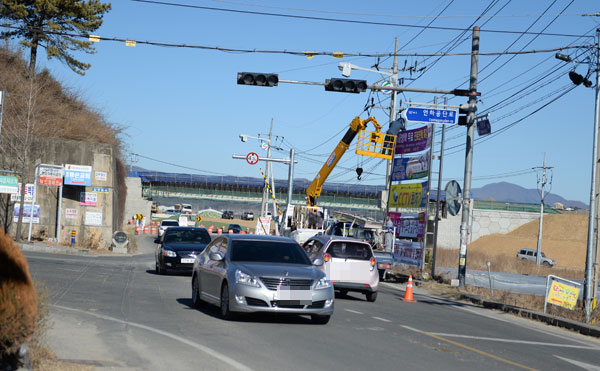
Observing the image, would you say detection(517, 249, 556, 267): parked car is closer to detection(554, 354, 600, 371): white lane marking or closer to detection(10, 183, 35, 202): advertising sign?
detection(10, 183, 35, 202): advertising sign

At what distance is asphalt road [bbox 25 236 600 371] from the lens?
30.8 ft

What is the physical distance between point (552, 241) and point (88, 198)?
64.7 metres

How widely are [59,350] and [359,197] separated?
7848 cm

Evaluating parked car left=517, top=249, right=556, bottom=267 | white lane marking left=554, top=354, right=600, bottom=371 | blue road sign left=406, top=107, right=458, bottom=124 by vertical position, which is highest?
blue road sign left=406, top=107, right=458, bottom=124

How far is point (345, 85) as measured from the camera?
2233 cm

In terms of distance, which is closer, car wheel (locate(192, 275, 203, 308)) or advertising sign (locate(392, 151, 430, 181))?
car wheel (locate(192, 275, 203, 308))

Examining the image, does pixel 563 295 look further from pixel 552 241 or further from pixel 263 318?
pixel 552 241

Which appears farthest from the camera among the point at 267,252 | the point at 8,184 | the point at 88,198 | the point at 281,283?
the point at 88,198

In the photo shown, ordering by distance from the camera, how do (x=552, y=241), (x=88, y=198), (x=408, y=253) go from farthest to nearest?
(x=552, y=241)
(x=88, y=198)
(x=408, y=253)

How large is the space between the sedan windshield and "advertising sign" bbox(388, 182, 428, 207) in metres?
20.7

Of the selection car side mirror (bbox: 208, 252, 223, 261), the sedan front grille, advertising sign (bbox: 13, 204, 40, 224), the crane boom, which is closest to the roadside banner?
the crane boom

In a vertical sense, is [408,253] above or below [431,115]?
below

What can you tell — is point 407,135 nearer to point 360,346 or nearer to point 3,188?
point 3,188

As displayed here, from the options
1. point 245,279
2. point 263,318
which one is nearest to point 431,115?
point 263,318
